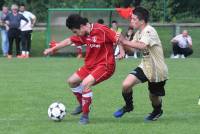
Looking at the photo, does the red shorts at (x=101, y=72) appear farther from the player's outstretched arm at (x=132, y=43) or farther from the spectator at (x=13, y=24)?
the spectator at (x=13, y=24)

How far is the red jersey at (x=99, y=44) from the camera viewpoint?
9953 mm

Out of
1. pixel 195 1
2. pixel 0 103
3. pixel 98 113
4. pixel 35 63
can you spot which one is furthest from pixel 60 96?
pixel 195 1

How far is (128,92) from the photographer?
10.1 m

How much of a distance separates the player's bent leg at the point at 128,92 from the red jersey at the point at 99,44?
394 millimetres

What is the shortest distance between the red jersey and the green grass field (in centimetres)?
94

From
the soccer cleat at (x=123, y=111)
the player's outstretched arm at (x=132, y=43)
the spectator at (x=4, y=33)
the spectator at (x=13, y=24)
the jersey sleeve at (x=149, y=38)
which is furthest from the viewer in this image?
the spectator at (x=4, y=33)

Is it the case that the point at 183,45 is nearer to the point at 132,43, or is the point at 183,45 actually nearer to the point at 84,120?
the point at 84,120

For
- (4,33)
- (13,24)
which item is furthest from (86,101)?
(4,33)

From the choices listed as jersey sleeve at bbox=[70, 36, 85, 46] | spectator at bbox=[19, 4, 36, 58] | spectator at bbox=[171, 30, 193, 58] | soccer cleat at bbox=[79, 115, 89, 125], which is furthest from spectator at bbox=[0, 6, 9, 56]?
soccer cleat at bbox=[79, 115, 89, 125]

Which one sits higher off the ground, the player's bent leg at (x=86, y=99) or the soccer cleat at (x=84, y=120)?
the player's bent leg at (x=86, y=99)

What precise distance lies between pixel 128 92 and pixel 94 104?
2.22 metres

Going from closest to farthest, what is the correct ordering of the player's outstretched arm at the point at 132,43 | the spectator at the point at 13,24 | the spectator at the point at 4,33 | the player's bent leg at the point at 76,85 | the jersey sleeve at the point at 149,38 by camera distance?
the player's outstretched arm at the point at 132,43 → the jersey sleeve at the point at 149,38 → the player's bent leg at the point at 76,85 → the spectator at the point at 13,24 → the spectator at the point at 4,33

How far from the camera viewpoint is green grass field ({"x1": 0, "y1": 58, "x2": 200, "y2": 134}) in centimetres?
932

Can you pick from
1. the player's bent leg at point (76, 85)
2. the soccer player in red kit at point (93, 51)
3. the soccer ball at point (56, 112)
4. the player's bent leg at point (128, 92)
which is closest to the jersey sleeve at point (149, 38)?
the soccer player in red kit at point (93, 51)
